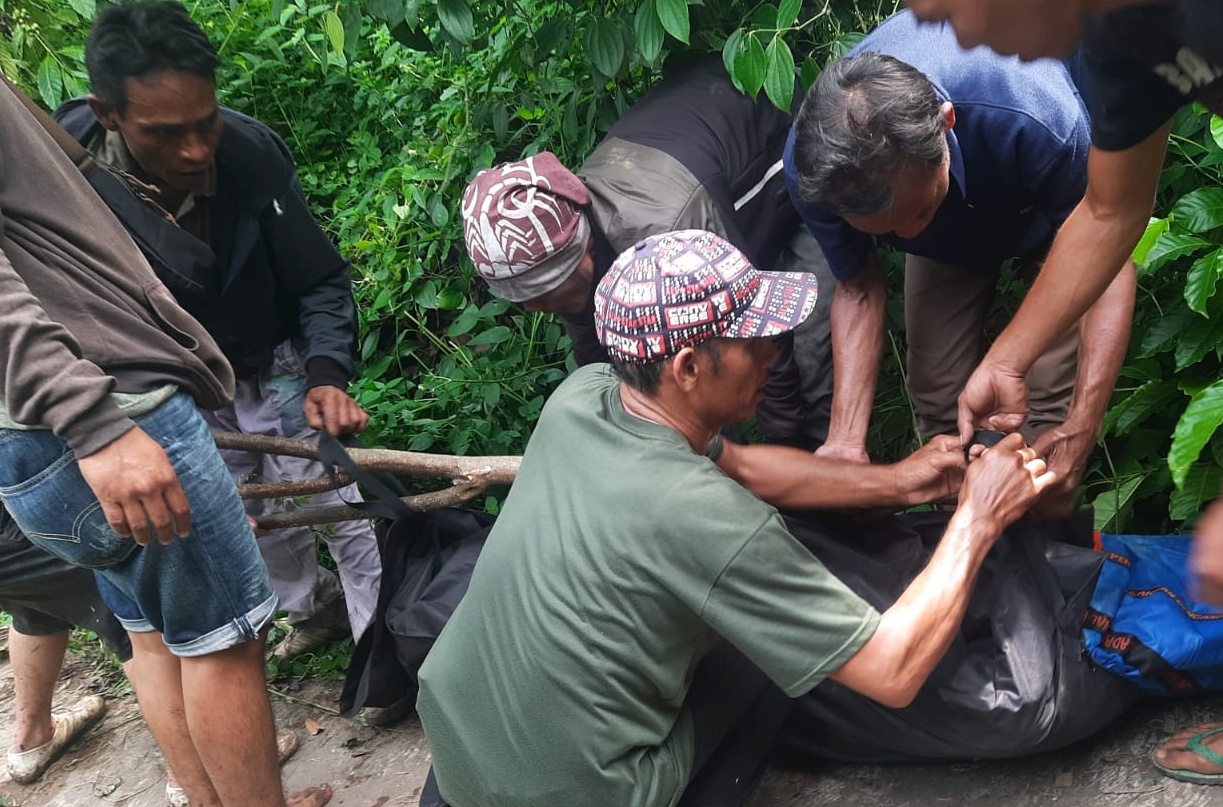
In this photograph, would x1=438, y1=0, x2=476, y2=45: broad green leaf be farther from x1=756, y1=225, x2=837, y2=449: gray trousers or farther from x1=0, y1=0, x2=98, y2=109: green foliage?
x1=0, y1=0, x2=98, y2=109: green foliage

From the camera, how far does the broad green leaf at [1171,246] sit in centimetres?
230

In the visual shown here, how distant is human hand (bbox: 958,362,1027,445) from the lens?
84.0 inches

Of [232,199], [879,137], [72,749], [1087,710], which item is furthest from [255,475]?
[1087,710]

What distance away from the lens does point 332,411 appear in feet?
9.53

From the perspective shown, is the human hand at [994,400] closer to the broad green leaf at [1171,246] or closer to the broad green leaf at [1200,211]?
the broad green leaf at [1171,246]

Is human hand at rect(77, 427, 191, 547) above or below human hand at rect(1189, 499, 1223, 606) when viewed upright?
below

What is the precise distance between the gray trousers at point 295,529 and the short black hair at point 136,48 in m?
0.88

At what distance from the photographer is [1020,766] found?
2.33 meters

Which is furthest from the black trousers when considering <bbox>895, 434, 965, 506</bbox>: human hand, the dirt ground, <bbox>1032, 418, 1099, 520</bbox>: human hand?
<bbox>1032, 418, 1099, 520</bbox>: human hand

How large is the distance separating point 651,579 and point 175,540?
41.3 inches

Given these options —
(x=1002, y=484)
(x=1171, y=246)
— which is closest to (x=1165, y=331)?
(x=1171, y=246)

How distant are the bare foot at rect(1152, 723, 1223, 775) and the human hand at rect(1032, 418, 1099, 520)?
21.4 inches

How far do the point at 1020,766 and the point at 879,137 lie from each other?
1401mm

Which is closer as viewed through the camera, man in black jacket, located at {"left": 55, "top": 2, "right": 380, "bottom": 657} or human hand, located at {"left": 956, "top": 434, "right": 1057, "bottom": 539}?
human hand, located at {"left": 956, "top": 434, "right": 1057, "bottom": 539}
